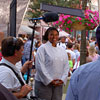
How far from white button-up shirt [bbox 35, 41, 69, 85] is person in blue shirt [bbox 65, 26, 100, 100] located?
247 cm

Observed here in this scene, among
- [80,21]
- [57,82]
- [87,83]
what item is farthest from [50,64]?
[80,21]

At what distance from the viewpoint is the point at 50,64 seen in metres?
5.03

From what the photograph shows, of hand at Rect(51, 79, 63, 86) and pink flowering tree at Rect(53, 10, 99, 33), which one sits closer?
hand at Rect(51, 79, 63, 86)

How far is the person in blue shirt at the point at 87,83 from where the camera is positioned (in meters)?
2.42

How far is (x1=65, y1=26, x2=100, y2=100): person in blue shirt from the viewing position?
7.95 feet

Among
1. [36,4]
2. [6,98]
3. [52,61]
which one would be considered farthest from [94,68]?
[36,4]

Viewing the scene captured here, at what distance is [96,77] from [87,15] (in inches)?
227

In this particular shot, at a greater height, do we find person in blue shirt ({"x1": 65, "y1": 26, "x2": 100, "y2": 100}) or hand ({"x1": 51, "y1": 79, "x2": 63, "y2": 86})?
person in blue shirt ({"x1": 65, "y1": 26, "x2": 100, "y2": 100})

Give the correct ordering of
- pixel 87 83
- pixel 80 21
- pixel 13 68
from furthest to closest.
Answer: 1. pixel 80 21
2. pixel 13 68
3. pixel 87 83

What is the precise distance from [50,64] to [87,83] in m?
2.60

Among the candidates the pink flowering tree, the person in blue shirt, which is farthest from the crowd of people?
the pink flowering tree

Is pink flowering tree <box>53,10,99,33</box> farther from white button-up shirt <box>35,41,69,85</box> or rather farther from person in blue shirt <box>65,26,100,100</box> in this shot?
person in blue shirt <box>65,26,100,100</box>

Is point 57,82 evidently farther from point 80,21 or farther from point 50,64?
point 80,21

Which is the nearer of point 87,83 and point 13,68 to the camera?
point 87,83
